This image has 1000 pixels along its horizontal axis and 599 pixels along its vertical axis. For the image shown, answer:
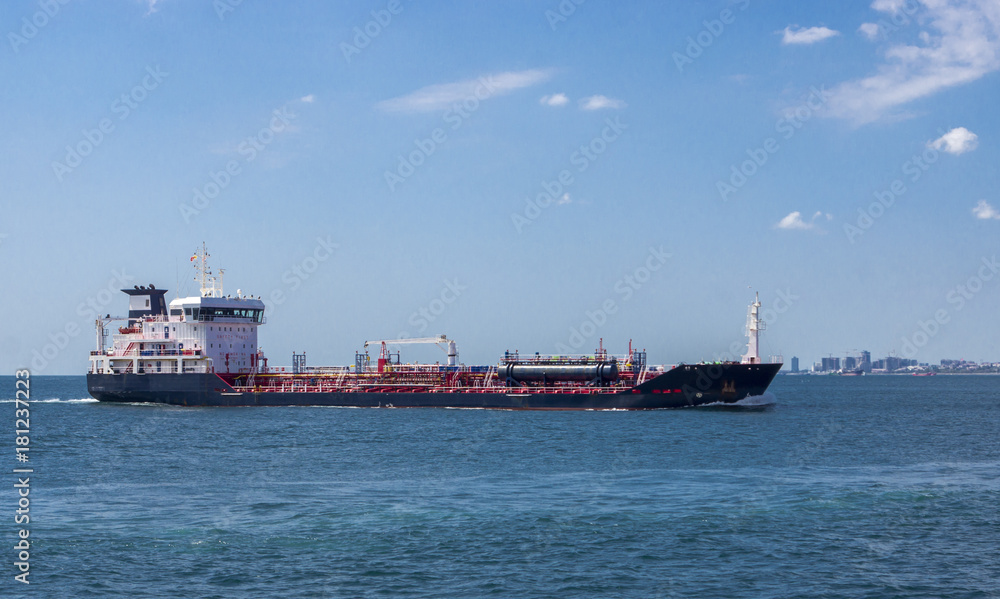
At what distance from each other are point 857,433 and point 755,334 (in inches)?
450

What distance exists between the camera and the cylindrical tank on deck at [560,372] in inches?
2638

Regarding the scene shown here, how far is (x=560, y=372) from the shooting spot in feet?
224

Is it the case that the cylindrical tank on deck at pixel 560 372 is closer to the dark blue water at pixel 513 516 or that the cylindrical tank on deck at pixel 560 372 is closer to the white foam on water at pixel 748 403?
the white foam on water at pixel 748 403

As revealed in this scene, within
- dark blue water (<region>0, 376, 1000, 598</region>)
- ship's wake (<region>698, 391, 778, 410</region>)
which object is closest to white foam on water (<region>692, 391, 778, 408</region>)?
ship's wake (<region>698, 391, 778, 410</region>)

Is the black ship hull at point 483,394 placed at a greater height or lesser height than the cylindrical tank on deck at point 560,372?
lesser

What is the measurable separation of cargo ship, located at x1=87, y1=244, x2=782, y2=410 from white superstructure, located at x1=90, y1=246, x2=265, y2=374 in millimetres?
94

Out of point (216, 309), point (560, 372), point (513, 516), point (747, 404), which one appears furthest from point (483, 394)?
point (513, 516)

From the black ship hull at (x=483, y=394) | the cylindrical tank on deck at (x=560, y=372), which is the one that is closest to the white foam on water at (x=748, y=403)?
the black ship hull at (x=483, y=394)

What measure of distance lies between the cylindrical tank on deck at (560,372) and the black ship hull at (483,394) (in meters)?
1.17

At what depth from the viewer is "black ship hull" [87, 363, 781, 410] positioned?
210ft

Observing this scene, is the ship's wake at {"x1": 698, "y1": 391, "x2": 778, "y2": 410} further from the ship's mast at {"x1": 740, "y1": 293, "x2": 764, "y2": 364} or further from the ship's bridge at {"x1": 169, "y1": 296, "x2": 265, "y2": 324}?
the ship's bridge at {"x1": 169, "y1": 296, "x2": 265, "y2": 324}

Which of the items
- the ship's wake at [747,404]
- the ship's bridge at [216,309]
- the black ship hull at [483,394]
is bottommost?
the ship's wake at [747,404]

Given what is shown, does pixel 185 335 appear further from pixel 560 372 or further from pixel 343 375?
pixel 560 372

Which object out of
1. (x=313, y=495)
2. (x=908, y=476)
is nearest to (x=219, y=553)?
(x=313, y=495)
